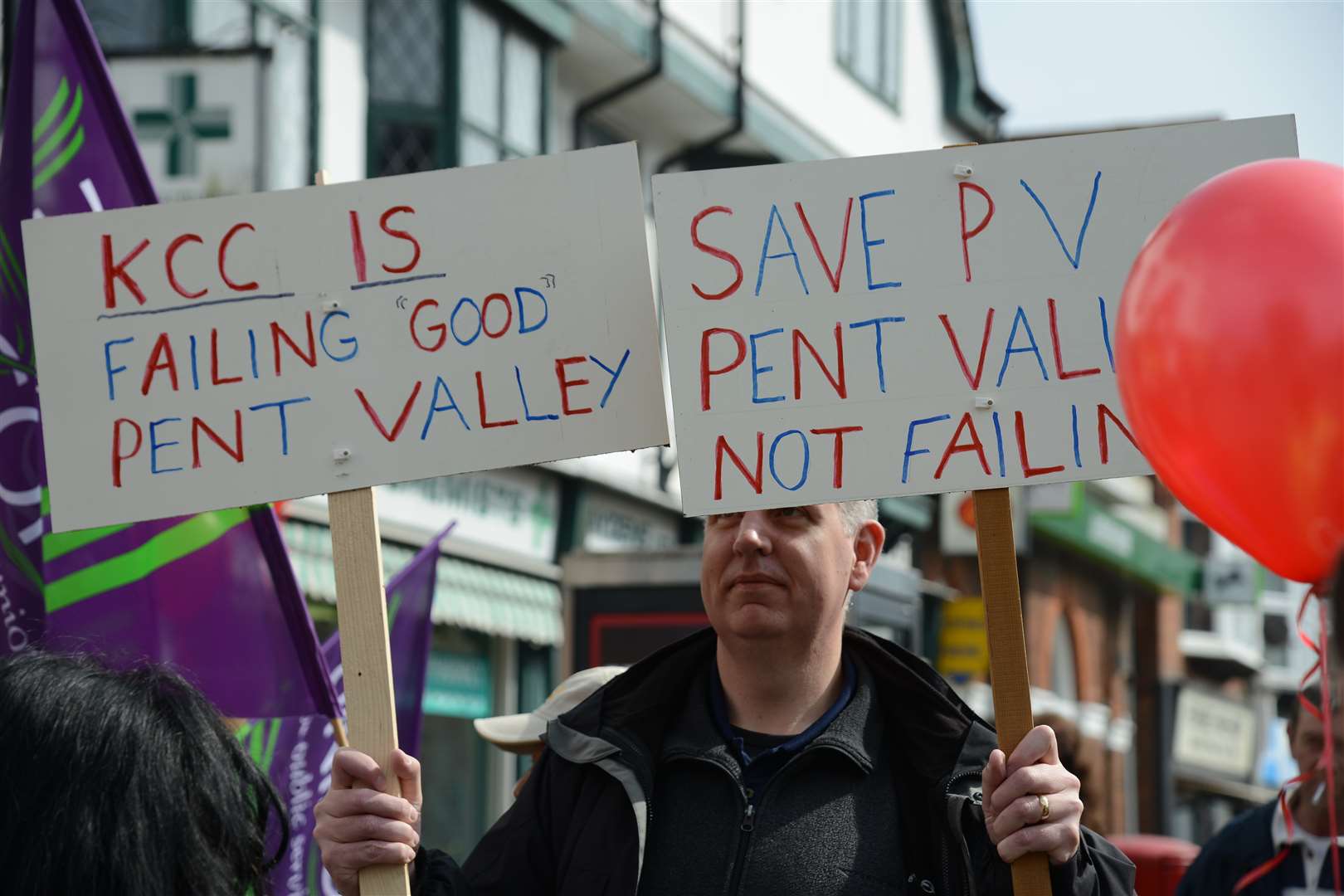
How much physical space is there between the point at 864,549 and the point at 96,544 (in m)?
1.45

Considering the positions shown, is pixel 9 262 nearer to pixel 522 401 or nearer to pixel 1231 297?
pixel 522 401

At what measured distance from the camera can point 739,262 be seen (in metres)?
2.91

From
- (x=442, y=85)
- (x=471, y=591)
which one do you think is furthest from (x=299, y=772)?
(x=442, y=85)

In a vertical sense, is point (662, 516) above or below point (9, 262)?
below

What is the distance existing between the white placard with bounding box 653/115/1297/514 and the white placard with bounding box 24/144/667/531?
131 millimetres

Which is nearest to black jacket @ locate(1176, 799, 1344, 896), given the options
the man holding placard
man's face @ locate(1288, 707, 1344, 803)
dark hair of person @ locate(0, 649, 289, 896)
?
man's face @ locate(1288, 707, 1344, 803)

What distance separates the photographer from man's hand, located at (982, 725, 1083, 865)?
2.56 metres

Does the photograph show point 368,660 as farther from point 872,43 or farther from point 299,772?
point 872,43

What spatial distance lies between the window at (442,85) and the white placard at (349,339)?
24.1 feet

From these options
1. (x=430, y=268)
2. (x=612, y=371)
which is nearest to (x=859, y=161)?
(x=612, y=371)

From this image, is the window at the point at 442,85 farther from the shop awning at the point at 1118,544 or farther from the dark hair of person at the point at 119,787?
the shop awning at the point at 1118,544

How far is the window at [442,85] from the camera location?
1053cm

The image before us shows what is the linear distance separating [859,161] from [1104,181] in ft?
1.29

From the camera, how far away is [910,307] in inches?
114
